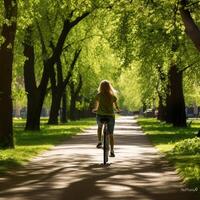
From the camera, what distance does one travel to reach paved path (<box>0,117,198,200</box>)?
32.5 feet

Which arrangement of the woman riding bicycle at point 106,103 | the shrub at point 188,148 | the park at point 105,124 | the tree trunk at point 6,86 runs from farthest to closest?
the tree trunk at point 6,86 → the shrub at point 188,148 → the woman riding bicycle at point 106,103 → the park at point 105,124

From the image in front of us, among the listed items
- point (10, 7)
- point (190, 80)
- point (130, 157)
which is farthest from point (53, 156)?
point (190, 80)

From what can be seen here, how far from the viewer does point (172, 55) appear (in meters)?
33.2

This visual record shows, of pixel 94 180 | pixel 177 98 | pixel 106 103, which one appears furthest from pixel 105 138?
pixel 177 98

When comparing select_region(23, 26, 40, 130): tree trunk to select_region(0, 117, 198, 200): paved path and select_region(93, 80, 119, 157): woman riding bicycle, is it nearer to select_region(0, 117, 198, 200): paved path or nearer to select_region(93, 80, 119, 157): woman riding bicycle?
select_region(0, 117, 198, 200): paved path

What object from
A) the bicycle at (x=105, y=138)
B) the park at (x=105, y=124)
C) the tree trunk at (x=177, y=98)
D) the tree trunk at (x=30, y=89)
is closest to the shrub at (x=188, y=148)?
the park at (x=105, y=124)

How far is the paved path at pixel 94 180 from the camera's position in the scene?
9.90 m

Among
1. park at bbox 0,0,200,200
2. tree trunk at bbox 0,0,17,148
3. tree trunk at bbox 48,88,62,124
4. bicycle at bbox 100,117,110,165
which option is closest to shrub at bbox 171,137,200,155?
park at bbox 0,0,200,200

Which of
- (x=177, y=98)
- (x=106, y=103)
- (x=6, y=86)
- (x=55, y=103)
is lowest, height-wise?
(x=106, y=103)

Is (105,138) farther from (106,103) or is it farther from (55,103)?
(55,103)

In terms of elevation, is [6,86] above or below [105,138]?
above

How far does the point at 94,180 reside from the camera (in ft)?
38.8

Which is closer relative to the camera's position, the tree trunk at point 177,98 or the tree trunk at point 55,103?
the tree trunk at point 177,98

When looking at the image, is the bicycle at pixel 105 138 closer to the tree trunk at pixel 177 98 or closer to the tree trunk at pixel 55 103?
the tree trunk at pixel 177 98
